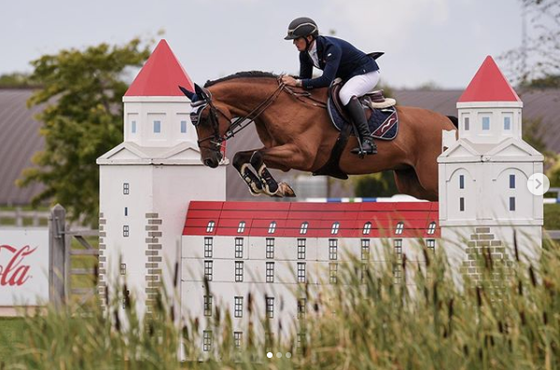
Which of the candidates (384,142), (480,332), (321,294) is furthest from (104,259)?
(480,332)

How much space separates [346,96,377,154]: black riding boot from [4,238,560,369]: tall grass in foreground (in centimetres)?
406

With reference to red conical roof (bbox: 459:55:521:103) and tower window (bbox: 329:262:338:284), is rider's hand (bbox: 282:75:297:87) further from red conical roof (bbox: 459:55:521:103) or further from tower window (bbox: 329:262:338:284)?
tower window (bbox: 329:262:338:284)

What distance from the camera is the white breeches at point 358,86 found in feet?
37.0

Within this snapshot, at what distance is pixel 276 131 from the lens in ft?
36.7

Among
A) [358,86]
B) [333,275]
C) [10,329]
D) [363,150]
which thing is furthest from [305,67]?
[10,329]

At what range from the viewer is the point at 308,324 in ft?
23.9

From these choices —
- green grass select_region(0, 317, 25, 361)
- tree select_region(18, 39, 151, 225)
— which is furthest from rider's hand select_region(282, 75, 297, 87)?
tree select_region(18, 39, 151, 225)

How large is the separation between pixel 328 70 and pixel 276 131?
0.64 m

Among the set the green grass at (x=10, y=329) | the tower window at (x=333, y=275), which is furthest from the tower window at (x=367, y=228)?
the green grass at (x=10, y=329)

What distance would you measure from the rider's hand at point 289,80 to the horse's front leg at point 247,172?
0.89 m

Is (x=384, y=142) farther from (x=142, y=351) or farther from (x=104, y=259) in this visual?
(x=142, y=351)

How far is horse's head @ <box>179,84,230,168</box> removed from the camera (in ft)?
35.9

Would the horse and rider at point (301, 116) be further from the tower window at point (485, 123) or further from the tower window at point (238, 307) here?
the tower window at point (238, 307)

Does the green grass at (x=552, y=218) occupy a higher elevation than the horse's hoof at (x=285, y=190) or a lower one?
higher
